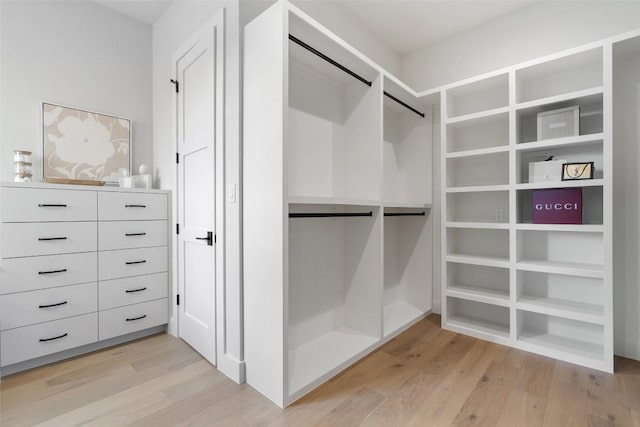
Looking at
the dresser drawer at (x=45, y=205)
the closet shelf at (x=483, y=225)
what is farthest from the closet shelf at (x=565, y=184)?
the dresser drawer at (x=45, y=205)

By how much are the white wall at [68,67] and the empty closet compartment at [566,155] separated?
333cm

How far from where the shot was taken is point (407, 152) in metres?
3.08

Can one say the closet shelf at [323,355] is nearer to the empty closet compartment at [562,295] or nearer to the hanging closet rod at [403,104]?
the empty closet compartment at [562,295]

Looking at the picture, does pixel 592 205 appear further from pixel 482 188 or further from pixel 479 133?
pixel 479 133

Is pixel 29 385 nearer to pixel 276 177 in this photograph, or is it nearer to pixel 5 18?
pixel 276 177

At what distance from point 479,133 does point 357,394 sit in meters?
2.37

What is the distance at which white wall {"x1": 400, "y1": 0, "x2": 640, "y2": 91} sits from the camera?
2.10 meters

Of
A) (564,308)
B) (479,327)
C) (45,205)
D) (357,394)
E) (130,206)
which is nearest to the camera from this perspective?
(357,394)

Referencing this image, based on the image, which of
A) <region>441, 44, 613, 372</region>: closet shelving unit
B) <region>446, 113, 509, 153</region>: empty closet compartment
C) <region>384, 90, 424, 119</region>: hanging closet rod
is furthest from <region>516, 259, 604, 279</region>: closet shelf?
<region>384, 90, 424, 119</region>: hanging closet rod

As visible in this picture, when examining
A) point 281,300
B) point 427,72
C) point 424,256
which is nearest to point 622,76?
point 427,72

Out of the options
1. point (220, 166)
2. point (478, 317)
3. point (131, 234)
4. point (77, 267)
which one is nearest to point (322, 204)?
point (220, 166)

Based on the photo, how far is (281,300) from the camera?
5.06 ft

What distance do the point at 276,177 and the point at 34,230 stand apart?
169 centimetres

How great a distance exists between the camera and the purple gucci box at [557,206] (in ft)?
6.55
